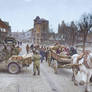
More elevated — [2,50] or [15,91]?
[2,50]

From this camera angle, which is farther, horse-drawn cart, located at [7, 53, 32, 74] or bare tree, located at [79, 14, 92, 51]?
bare tree, located at [79, 14, 92, 51]

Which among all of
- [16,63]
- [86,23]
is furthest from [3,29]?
[86,23]

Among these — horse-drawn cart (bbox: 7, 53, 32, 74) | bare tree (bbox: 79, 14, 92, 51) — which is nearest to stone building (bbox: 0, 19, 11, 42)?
horse-drawn cart (bbox: 7, 53, 32, 74)

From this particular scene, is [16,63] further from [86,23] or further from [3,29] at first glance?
[86,23]

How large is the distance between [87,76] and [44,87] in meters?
1.90

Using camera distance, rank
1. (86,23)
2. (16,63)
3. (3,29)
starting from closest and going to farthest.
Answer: (16,63) → (3,29) → (86,23)

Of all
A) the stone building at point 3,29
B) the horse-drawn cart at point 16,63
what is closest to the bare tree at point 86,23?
the stone building at point 3,29

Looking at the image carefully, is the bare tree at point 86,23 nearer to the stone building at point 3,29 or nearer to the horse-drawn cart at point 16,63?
the stone building at point 3,29

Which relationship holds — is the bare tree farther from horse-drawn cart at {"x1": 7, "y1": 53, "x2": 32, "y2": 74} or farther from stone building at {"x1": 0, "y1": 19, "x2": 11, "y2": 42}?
horse-drawn cart at {"x1": 7, "y1": 53, "x2": 32, "y2": 74}

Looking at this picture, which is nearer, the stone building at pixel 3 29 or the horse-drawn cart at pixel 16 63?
the horse-drawn cart at pixel 16 63

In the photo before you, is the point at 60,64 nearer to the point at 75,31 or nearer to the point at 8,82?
the point at 8,82

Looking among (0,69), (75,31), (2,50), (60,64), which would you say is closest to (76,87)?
(60,64)

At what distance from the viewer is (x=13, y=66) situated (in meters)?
7.98

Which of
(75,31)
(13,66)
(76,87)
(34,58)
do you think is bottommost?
(76,87)
